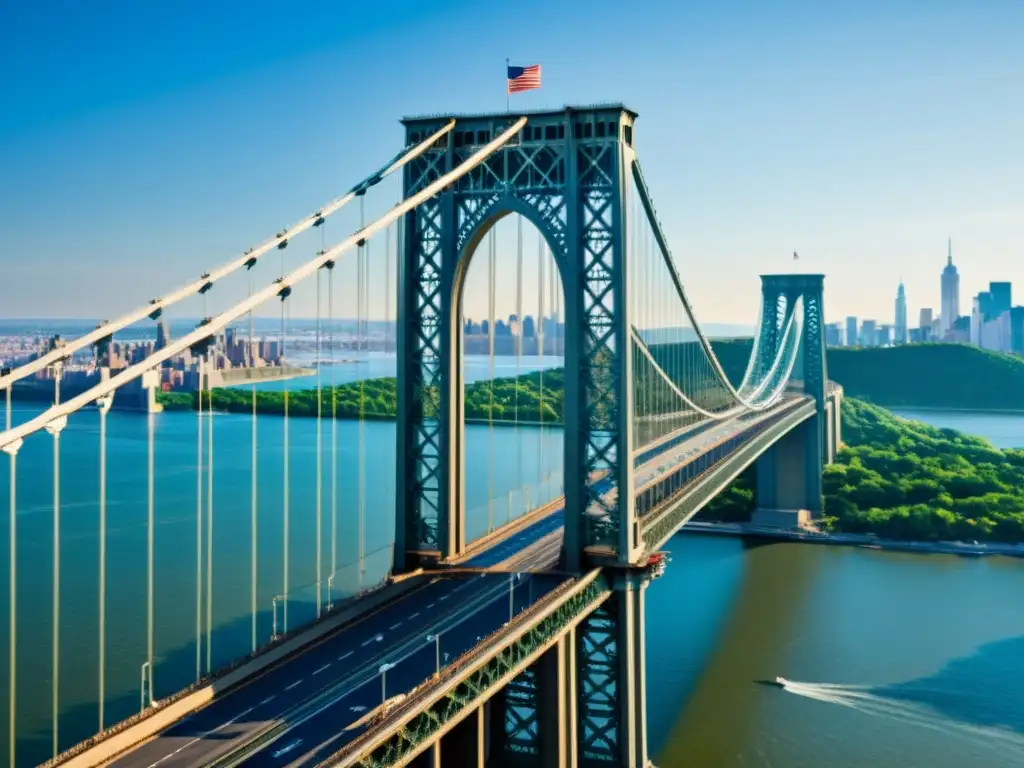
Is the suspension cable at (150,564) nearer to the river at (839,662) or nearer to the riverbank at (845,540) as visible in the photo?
the river at (839,662)

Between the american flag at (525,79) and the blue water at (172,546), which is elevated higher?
the american flag at (525,79)

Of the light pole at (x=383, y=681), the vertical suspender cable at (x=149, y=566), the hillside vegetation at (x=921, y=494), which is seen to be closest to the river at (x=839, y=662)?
the hillside vegetation at (x=921, y=494)

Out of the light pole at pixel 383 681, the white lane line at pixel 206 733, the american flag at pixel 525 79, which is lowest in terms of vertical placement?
the white lane line at pixel 206 733

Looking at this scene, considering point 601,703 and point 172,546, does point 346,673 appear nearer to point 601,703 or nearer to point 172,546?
point 601,703

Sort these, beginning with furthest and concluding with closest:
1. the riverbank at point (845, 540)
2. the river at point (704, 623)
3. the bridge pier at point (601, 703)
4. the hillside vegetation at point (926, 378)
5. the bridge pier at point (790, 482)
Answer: the hillside vegetation at point (926, 378), the bridge pier at point (790, 482), the riverbank at point (845, 540), the river at point (704, 623), the bridge pier at point (601, 703)

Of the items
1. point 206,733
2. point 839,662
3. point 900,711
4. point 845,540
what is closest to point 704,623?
point 839,662

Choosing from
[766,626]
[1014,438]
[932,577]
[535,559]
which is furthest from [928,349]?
[535,559]
